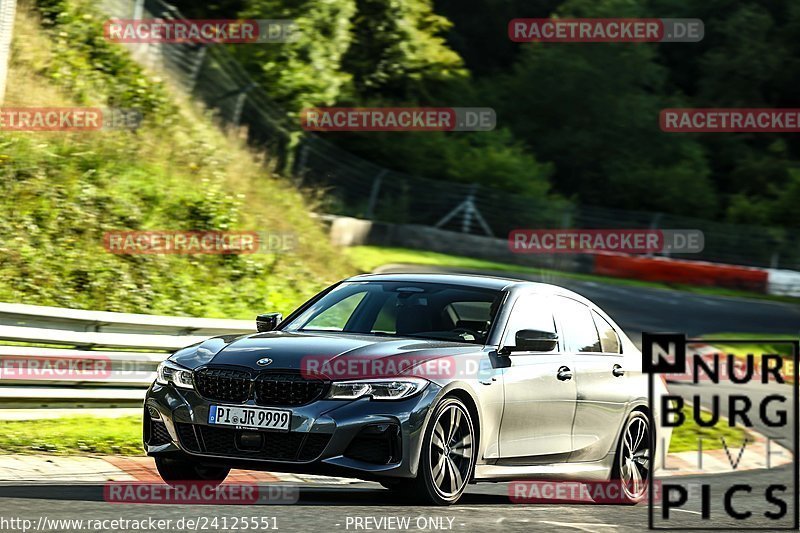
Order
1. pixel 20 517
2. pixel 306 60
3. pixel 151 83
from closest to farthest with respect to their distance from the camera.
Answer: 1. pixel 20 517
2. pixel 151 83
3. pixel 306 60

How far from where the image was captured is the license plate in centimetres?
779

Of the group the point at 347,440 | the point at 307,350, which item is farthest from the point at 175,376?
the point at 347,440

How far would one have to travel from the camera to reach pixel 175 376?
8320mm

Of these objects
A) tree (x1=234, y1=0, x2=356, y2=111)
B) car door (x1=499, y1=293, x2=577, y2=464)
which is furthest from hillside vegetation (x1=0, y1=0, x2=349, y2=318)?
tree (x1=234, y1=0, x2=356, y2=111)

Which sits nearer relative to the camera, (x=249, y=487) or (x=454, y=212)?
(x=249, y=487)

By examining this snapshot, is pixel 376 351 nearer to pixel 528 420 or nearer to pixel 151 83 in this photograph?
pixel 528 420

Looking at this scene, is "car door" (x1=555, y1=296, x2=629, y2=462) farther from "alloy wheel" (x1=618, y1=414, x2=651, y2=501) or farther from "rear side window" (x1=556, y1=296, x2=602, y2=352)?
"alloy wheel" (x1=618, y1=414, x2=651, y2=501)

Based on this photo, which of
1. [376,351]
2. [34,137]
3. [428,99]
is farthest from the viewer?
[428,99]

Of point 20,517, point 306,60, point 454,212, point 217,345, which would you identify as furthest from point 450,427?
point 454,212

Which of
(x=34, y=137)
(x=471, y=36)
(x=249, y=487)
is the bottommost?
(x=249, y=487)

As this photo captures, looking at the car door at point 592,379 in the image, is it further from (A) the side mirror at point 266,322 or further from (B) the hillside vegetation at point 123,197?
(B) the hillside vegetation at point 123,197

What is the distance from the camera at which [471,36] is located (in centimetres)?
5694

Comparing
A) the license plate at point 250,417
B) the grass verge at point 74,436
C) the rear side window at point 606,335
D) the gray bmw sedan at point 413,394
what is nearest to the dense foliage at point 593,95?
the grass verge at point 74,436

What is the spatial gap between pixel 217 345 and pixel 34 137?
30.3 ft
